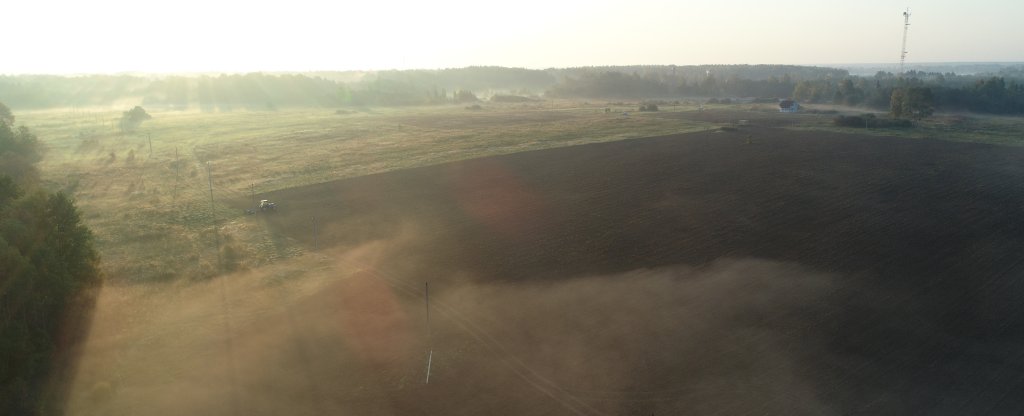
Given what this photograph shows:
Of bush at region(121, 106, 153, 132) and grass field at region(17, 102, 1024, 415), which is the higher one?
bush at region(121, 106, 153, 132)

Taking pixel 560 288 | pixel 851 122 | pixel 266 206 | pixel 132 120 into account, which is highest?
pixel 132 120

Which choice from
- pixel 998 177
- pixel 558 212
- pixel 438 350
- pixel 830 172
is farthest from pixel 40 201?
pixel 998 177

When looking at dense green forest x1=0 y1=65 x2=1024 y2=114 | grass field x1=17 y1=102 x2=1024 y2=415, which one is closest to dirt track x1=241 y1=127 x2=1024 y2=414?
grass field x1=17 y1=102 x2=1024 y2=415

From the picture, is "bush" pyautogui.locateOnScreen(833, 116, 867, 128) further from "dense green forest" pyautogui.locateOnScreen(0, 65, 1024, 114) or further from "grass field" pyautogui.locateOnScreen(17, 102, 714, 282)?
"dense green forest" pyautogui.locateOnScreen(0, 65, 1024, 114)

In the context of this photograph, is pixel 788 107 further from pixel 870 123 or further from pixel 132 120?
pixel 132 120

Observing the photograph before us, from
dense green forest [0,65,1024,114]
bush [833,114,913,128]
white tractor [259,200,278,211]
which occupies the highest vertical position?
dense green forest [0,65,1024,114]

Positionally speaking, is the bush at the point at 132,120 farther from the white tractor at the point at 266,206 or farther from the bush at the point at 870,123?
the bush at the point at 870,123

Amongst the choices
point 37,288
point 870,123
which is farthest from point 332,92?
point 37,288
